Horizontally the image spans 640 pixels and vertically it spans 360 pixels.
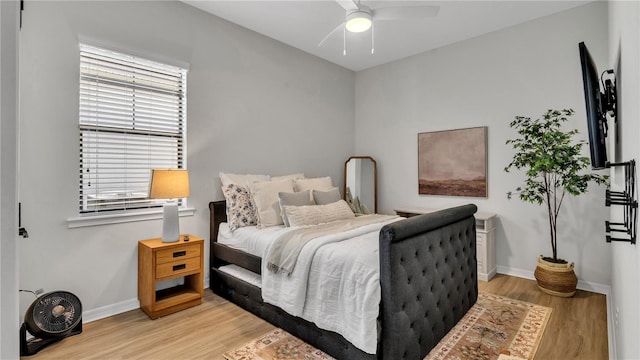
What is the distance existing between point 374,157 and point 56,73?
397cm

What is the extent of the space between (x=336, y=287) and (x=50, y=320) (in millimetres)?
2065

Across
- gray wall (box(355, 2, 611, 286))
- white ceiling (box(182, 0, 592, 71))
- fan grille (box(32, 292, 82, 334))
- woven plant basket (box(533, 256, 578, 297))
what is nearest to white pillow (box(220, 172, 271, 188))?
fan grille (box(32, 292, 82, 334))

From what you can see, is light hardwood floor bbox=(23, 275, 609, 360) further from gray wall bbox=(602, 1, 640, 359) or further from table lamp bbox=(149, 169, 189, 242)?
table lamp bbox=(149, 169, 189, 242)

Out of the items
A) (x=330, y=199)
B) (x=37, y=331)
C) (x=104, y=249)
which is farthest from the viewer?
(x=330, y=199)

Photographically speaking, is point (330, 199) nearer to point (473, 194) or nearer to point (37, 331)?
point (473, 194)

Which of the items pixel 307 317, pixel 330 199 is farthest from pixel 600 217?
pixel 307 317

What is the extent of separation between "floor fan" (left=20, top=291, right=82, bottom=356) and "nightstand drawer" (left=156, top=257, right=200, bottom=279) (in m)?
0.58

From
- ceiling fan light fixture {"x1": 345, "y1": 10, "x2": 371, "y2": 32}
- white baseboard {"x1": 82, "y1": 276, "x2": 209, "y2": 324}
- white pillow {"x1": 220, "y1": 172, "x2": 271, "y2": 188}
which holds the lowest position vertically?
white baseboard {"x1": 82, "y1": 276, "x2": 209, "y2": 324}

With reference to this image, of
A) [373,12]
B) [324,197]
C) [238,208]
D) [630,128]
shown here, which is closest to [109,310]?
[238,208]

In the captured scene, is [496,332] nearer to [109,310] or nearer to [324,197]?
[324,197]

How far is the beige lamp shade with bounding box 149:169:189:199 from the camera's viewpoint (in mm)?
2652

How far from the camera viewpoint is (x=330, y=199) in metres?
3.50

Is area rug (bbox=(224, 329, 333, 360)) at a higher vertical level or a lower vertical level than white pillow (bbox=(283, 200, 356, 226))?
lower

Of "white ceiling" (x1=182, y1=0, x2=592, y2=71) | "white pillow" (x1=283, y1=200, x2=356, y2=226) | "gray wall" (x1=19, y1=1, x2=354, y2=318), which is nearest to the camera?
"gray wall" (x1=19, y1=1, x2=354, y2=318)
